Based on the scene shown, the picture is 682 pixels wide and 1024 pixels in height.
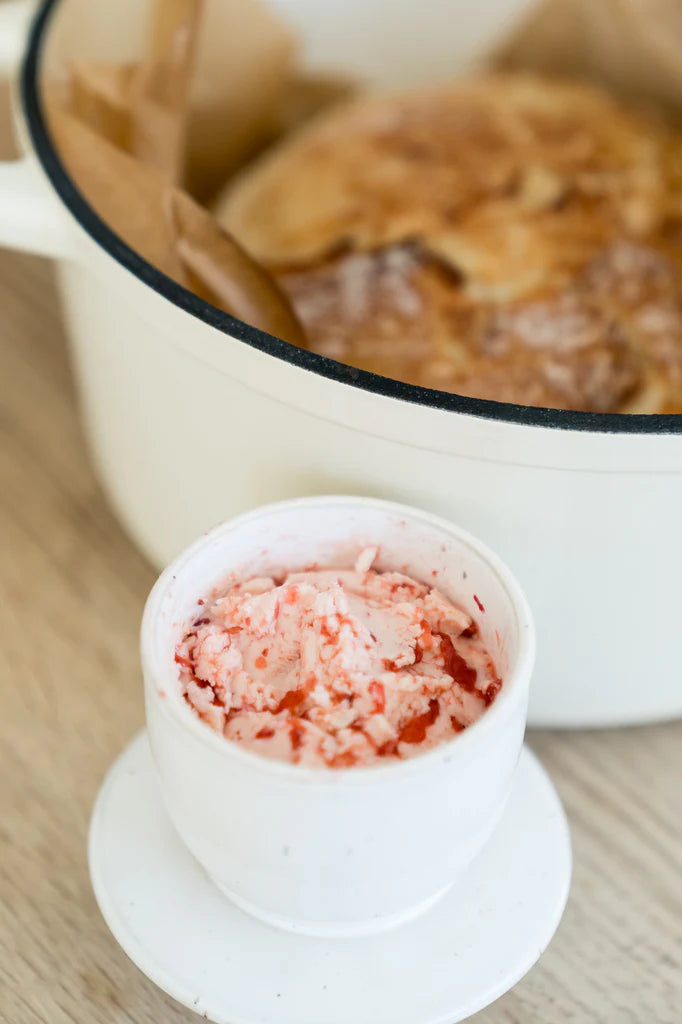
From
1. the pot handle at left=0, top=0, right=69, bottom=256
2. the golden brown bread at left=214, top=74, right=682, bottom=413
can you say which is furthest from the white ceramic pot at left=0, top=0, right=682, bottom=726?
the golden brown bread at left=214, top=74, right=682, bottom=413

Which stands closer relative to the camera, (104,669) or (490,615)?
(490,615)

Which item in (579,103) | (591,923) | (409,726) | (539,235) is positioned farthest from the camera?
(579,103)

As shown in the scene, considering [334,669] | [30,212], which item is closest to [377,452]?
[334,669]

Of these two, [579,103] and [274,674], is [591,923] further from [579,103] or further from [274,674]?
[579,103]

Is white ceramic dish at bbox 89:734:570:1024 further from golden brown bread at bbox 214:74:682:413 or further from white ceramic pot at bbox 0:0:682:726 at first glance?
golden brown bread at bbox 214:74:682:413

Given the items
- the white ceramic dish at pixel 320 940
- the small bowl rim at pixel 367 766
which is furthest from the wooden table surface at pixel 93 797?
the small bowl rim at pixel 367 766

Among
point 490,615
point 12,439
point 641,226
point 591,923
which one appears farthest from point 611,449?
point 12,439
